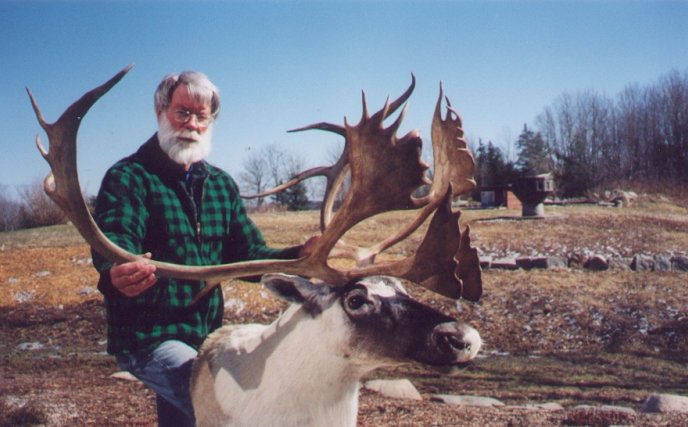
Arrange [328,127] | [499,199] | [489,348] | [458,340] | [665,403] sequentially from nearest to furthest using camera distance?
[458,340] → [328,127] → [665,403] → [489,348] → [499,199]

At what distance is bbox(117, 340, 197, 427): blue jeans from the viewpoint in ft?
6.52

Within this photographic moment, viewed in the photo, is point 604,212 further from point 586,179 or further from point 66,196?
point 66,196

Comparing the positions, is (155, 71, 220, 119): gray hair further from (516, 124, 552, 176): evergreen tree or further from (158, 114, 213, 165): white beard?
(516, 124, 552, 176): evergreen tree

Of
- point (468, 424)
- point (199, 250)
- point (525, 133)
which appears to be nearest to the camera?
point (199, 250)

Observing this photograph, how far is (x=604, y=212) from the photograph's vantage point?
1036cm

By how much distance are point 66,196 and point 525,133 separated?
21.0 m

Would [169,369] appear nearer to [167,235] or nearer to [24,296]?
[167,235]

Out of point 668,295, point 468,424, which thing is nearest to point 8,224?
point 468,424

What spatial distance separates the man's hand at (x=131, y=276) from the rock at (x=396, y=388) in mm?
3807

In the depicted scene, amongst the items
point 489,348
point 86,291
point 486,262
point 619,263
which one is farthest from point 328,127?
point 619,263

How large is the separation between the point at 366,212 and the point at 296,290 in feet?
1.05

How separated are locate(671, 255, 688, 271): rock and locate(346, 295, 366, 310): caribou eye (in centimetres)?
703

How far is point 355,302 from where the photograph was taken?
72.3 inches

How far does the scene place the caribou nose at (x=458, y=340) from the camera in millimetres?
1689
